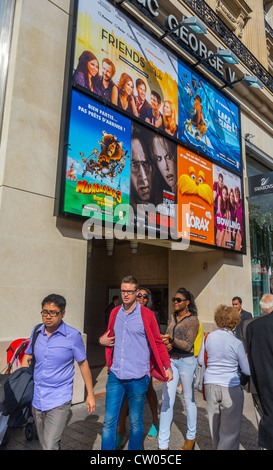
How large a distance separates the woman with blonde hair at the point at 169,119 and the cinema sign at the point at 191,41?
2.38m

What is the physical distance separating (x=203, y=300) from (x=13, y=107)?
781 centimetres

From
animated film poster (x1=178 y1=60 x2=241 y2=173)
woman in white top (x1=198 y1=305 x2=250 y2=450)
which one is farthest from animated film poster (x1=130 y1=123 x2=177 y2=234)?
woman in white top (x1=198 y1=305 x2=250 y2=450)

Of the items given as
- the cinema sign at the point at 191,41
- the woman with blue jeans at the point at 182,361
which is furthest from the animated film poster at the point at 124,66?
the woman with blue jeans at the point at 182,361

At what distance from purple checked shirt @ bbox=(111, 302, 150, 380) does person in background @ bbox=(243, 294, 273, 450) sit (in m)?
1.11

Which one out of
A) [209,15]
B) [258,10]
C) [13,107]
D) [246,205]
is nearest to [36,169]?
[13,107]

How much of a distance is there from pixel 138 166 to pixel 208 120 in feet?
13.9

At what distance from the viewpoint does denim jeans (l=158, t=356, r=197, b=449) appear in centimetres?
405

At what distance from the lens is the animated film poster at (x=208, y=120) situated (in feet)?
33.0

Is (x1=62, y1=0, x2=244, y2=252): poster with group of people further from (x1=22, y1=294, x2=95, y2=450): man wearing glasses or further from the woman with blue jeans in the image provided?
(x1=22, y1=294, x2=95, y2=450): man wearing glasses

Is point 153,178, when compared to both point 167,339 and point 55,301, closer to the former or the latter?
point 167,339

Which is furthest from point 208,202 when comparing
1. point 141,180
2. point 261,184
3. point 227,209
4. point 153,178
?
point 261,184

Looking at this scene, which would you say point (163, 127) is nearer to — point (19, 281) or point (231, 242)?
point (231, 242)

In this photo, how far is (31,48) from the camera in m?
6.51

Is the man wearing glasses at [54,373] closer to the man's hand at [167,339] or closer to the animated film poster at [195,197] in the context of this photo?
the man's hand at [167,339]
